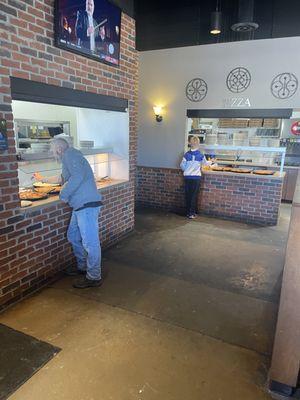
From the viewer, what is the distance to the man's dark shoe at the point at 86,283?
3.42m

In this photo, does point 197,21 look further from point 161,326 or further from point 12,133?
point 161,326

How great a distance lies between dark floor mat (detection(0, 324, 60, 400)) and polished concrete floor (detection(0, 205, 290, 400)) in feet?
0.20

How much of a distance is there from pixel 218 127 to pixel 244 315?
629cm

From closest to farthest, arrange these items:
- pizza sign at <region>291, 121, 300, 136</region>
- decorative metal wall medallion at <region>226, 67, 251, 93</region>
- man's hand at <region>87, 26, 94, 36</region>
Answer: man's hand at <region>87, 26, 94, 36</region>
decorative metal wall medallion at <region>226, 67, 251, 93</region>
pizza sign at <region>291, 121, 300, 136</region>

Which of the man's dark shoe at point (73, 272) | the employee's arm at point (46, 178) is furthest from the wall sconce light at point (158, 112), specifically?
the man's dark shoe at point (73, 272)

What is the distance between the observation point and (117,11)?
3.99 m

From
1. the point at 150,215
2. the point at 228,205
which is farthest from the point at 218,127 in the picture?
the point at 150,215

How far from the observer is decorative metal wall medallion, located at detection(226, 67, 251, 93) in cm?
586

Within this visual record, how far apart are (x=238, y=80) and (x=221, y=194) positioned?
7.80 ft

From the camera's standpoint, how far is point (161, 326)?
280 cm

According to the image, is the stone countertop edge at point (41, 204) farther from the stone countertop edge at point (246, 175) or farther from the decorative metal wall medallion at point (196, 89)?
the decorative metal wall medallion at point (196, 89)

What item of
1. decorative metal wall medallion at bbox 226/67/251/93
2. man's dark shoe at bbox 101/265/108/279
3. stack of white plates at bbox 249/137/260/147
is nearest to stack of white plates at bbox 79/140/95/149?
man's dark shoe at bbox 101/265/108/279

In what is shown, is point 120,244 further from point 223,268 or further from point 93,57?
point 93,57

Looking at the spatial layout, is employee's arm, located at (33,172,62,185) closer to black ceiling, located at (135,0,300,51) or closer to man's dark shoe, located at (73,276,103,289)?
man's dark shoe, located at (73,276,103,289)
